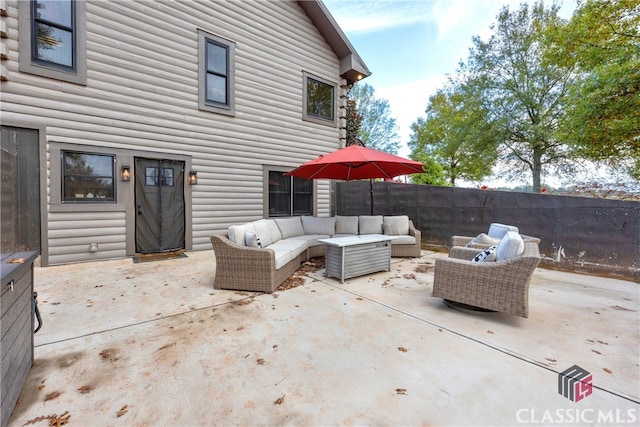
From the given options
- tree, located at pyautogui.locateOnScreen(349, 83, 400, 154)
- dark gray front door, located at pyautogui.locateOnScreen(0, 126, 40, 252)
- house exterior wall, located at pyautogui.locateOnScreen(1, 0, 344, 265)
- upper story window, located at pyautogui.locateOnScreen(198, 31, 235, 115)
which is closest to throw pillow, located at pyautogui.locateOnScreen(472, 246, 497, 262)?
house exterior wall, located at pyautogui.locateOnScreen(1, 0, 344, 265)

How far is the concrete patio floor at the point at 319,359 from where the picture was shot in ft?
5.66

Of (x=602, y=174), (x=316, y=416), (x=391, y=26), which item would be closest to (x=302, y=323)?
(x=316, y=416)

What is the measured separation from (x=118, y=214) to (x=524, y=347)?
6920 mm

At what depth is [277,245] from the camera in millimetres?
5000

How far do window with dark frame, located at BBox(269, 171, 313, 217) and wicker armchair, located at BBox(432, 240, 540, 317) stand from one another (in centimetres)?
542

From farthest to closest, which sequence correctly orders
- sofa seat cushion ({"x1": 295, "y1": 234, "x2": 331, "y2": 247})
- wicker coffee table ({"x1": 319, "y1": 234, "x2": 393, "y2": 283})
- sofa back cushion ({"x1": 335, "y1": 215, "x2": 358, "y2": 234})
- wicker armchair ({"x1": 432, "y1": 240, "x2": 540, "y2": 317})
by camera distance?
sofa back cushion ({"x1": 335, "y1": 215, "x2": 358, "y2": 234}) → sofa seat cushion ({"x1": 295, "y1": 234, "x2": 331, "y2": 247}) → wicker coffee table ({"x1": 319, "y1": 234, "x2": 393, "y2": 283}) → wicker armchair ({"x1": 432, "y1": 240, "x2": 540, "y2": 317})

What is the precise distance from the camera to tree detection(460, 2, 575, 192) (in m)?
12.5

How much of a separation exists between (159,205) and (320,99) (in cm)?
564

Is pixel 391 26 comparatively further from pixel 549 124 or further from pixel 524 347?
pixel 524 347

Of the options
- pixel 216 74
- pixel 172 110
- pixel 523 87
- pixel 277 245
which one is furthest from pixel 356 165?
pixel 523 87

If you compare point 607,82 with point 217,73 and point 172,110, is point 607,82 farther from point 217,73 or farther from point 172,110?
point 172,110

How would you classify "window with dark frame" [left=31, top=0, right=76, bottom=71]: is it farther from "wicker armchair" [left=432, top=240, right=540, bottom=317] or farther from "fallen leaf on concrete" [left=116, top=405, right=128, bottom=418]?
"wicker armchair" [left=432, top=240, right=540, bottom=317]

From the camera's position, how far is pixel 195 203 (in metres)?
6.58

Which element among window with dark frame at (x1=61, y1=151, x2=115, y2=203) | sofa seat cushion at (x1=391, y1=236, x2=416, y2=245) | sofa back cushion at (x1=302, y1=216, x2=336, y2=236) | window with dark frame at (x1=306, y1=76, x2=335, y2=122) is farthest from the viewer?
window with dark frame at (x1=306, y1=76, x2=335, y2=122)
